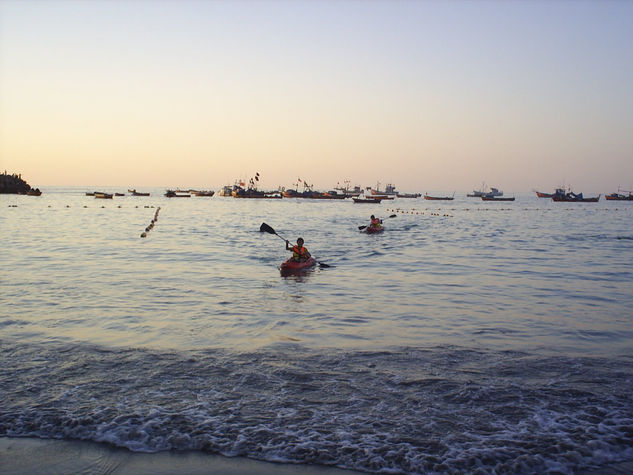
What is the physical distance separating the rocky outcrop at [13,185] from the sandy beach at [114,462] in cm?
12247

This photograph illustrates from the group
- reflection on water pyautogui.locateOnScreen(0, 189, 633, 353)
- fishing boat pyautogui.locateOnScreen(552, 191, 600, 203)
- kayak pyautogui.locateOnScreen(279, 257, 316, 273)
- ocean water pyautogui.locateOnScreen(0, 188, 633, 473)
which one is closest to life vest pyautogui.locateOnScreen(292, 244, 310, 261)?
kayak pyautogui.locateOnScreen(279, 257, 316, 273)

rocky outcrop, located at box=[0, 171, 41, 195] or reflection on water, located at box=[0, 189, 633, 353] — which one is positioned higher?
rocky outcrop, located at box=[0, 171, 41, 195]

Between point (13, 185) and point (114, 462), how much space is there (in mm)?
129788

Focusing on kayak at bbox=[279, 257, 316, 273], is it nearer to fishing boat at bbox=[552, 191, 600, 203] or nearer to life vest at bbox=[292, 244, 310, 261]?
life vest at bbox=[292, 244, 310, 261]

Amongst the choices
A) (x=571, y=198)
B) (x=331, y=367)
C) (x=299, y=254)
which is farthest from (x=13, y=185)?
(x=571, y=198)

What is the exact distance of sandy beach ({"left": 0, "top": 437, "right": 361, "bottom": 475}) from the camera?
16.1ft

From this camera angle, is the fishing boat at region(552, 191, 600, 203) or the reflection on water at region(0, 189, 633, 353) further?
the fishing boat at region(552, 191, 600, 203)

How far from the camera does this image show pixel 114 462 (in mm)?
5078

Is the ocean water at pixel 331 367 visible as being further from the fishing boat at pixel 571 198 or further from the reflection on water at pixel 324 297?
the fishing boat at pixel 571 198

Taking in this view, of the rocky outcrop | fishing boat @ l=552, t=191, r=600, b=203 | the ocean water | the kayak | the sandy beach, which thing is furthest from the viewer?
fishing boat @ l=552, t=191, r=600, b=203

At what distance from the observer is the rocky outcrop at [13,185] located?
366ft

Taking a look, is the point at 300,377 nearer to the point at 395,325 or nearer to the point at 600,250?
the point at 395,325

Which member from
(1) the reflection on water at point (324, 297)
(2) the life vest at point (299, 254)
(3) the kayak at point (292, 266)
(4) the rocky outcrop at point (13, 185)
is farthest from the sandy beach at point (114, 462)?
(4) the rocky outcrop at point (13, 185)

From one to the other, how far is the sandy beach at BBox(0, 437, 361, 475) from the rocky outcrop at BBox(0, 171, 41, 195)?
122 m
